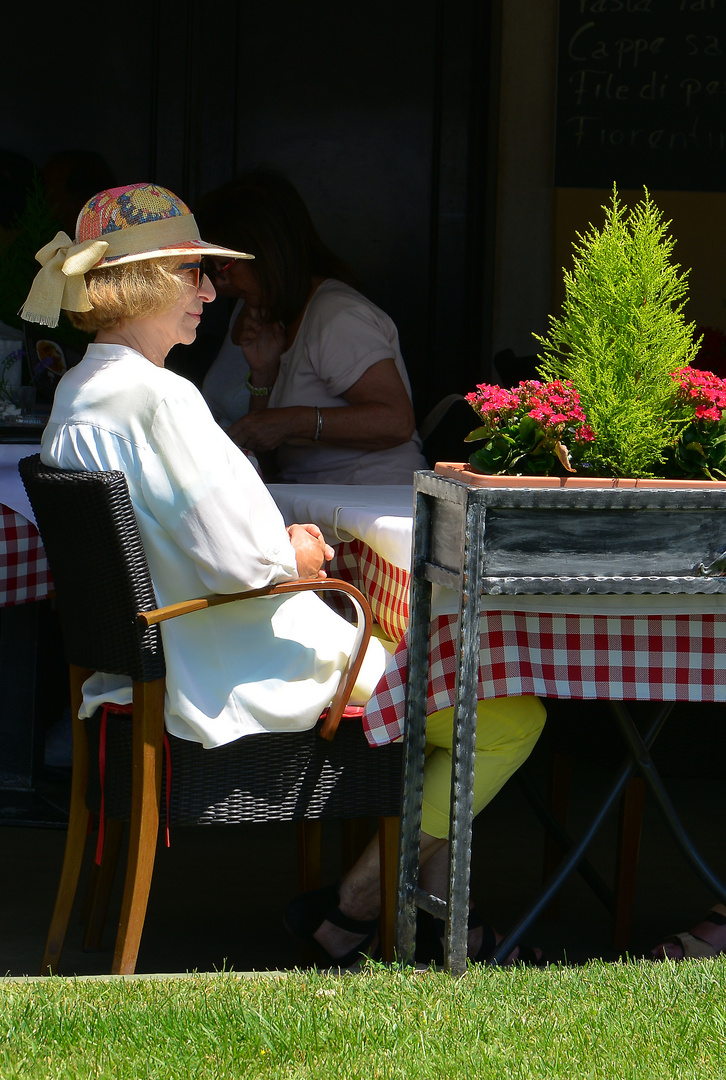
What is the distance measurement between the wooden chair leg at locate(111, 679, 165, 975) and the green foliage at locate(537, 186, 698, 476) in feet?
2.88

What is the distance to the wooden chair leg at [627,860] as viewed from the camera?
307cm

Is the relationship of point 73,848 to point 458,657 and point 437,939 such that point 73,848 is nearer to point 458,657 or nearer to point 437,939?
point 437,939

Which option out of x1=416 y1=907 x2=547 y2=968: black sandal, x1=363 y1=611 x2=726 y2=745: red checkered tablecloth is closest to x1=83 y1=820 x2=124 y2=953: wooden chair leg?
x1=416 y1=907 x2=547 y2=968: black sandal

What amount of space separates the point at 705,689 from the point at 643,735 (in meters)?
0.40

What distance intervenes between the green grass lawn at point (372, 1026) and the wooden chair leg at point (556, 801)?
0.87 m

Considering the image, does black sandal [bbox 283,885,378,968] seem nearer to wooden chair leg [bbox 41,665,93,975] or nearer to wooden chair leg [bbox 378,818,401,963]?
wooden chair leg [bbox 378,818,401,963]

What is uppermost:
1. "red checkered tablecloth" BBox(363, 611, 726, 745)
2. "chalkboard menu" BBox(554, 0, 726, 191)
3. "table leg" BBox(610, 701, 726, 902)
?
"chalkboard menu" BBox(554, 0, 726, 191)

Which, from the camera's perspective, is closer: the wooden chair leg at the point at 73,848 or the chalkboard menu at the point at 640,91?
the wooden chair leg at the point at 73,848

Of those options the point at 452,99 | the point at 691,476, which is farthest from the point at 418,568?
the point at 452,99

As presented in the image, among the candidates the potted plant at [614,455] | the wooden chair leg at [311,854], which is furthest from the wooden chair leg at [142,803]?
the potted plant at [614,455]

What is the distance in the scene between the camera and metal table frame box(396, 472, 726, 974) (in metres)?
2.22

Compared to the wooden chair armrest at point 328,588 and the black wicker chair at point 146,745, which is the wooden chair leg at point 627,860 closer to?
the black wicker chair at point 146,745

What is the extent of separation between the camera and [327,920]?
2.73 metres

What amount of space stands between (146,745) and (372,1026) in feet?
2.05
